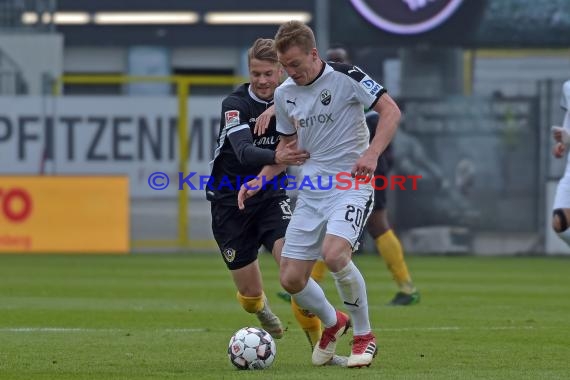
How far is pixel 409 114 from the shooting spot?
74.7 feet

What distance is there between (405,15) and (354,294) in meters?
14.1

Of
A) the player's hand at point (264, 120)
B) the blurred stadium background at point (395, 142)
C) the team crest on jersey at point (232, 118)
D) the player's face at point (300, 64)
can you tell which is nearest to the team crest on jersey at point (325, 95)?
the player's face at point (300, 64)

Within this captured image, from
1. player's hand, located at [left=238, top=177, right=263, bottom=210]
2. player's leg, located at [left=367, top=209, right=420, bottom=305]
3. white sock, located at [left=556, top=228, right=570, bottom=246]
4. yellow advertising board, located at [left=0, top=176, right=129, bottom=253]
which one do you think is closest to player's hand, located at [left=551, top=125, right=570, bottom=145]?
white sock, located at [left=556, top=228, right=570, bottom=246]

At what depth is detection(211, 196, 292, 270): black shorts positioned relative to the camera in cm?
950

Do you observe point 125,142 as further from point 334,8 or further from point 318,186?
point 318,186

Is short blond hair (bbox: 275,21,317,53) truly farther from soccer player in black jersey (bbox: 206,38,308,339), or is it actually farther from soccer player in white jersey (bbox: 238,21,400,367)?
soccer player in black jersey (bbox: 206,38,308,339)

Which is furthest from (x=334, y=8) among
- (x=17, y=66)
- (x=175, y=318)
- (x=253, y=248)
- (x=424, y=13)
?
(x=253, y=248)

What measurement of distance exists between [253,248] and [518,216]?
13738 millimetres

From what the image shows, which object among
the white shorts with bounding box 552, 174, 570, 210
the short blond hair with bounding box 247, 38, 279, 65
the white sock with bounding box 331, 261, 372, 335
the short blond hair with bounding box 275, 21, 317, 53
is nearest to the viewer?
the short blond hair with bounding box 275, 21, 317, 53

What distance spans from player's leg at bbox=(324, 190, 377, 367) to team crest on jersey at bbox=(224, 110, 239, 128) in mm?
1100

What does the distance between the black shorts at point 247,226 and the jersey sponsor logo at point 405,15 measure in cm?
1258

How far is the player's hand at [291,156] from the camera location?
27.5 ft

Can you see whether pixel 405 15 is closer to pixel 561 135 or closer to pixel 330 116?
pixel 561 135

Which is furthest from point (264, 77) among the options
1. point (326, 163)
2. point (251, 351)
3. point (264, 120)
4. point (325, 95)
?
point (251, 351)
